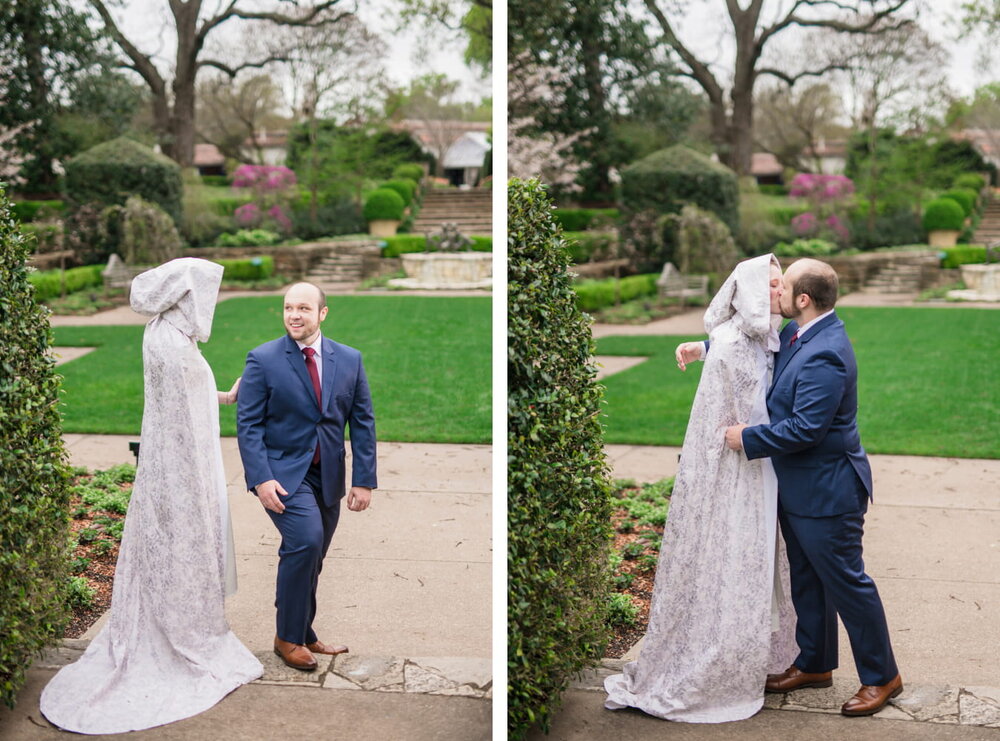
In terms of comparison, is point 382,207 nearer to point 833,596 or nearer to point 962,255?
point 833,596

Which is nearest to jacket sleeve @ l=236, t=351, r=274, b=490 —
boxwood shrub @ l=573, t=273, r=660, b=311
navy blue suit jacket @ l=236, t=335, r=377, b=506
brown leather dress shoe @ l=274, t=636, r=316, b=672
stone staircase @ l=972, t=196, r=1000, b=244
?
navy blue suit jacket @ l=236, t=335, r=377, b=506

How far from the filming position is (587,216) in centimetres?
766

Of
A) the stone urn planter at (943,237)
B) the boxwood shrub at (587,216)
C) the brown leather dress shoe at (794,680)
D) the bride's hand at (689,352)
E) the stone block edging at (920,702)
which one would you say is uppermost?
the boxwood shrub at (587,216)

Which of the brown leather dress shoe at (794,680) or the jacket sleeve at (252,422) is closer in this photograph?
the jacket sleeve at (252,422)

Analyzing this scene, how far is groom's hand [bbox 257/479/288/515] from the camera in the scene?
279 centimetres

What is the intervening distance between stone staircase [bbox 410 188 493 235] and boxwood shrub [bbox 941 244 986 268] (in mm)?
2247

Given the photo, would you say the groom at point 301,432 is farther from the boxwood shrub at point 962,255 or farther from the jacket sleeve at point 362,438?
the boxwood shrub at point 962,255

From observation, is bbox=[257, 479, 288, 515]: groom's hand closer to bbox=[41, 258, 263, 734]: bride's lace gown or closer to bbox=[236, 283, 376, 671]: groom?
bbox=[236, 283, 376, 671]: groom

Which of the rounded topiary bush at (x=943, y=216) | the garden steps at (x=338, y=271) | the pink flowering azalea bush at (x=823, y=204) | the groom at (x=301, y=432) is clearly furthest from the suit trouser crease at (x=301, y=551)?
the pink flowering azalea bush at (x=823, y=204)

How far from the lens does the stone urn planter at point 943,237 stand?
15.7 ft

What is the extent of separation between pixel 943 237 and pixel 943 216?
18 cm

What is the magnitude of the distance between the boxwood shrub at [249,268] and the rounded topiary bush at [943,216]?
3.27 metres

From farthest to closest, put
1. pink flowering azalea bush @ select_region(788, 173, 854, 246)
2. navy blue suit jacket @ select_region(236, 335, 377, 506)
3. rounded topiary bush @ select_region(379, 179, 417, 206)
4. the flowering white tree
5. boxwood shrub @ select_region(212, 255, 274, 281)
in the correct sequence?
the flowering white tree < pink flowering azalea bush @ select_region(788, 173, 854, 246) < rounded topiary bush @ select_region(379, 179, 417, 206) < boxwood shrub @ select_region(212, 255, 274, 281) < navy blue suit jacket @ select_region(236, 335, 377, 506)

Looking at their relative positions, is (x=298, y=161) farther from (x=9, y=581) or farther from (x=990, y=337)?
(x=990, y=337)
